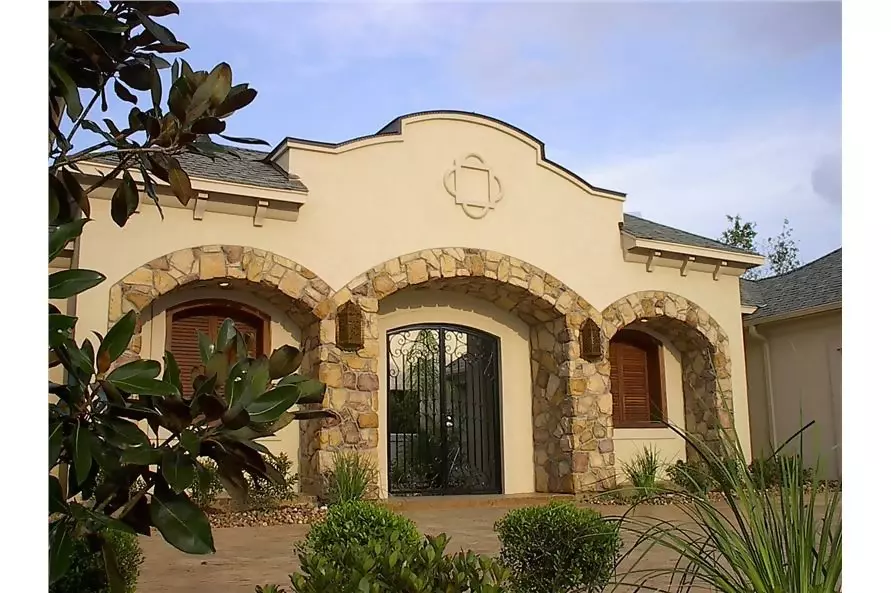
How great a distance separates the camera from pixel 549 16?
238 centimetres

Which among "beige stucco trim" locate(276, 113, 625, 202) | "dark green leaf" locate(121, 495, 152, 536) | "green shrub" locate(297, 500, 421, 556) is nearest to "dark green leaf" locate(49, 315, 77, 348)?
"dark green leaf" locate(121, 495, 152, 536)

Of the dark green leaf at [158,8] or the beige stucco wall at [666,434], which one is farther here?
the beige stucco wall at [666,434]

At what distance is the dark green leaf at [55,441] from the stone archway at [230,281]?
18.8 feet

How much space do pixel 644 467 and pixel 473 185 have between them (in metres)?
4.09

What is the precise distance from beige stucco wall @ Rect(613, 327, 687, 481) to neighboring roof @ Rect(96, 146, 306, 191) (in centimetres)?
548

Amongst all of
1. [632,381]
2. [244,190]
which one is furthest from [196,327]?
[632,381]

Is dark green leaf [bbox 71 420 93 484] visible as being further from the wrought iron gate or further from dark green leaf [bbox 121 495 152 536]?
the wrought iron gate

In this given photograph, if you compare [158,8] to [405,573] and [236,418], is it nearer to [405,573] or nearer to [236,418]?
[236,418]

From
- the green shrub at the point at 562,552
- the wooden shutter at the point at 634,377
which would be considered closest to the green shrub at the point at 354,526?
the green shrub at the point at 562,552

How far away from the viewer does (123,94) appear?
215 cm

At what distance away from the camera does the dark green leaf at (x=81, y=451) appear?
1477 millimetres

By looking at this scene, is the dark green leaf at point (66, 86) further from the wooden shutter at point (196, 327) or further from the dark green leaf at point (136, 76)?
the wooden shutter at point (196, 327)

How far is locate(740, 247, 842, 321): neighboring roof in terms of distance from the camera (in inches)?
446
